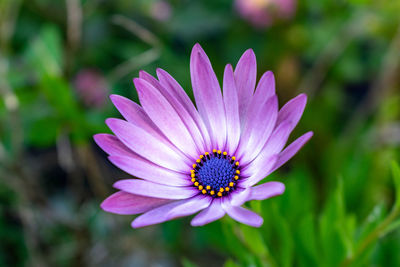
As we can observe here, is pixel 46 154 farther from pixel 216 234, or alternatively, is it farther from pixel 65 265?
pixel 216 234

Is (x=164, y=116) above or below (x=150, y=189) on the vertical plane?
above

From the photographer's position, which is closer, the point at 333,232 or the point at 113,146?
the point at 113,146

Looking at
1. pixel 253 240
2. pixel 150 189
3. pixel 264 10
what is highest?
pixel 264 10

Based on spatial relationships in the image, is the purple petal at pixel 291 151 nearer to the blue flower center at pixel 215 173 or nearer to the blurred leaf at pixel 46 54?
the blue flower center at pixel 215 173

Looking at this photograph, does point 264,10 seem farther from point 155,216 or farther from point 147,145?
point 155,216

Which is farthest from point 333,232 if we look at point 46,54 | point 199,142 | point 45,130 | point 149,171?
point 46,54

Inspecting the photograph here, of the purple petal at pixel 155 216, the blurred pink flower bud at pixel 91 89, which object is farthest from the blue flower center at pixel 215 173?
the blurred pink flower bud at pixel 91 89

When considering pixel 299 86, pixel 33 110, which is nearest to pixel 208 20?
pixel 299 86
